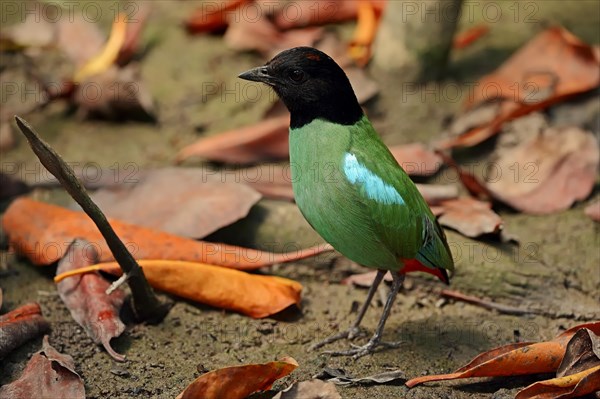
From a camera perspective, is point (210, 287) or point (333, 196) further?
point (210, 287)

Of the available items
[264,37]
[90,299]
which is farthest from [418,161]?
[90,299]

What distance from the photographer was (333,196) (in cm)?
438

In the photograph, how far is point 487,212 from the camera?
5.57 meters

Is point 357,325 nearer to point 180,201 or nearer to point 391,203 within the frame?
point 391,203

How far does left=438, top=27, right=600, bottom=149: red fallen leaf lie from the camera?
6516 millimetres

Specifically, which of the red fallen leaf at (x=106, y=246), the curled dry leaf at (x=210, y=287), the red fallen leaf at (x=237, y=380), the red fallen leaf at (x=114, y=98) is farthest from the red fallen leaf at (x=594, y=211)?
the red fallen leaf at (x=114, y=98)

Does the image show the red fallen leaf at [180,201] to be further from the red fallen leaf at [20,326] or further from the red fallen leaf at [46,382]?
A: the red fallen leaf at [46,382]

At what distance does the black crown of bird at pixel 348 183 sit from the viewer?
440cm

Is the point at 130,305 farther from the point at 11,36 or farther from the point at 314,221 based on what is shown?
the point at 11,36

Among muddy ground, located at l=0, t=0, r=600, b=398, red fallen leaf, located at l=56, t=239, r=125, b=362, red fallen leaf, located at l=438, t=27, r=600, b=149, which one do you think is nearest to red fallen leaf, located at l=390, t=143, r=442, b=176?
muddy ground, located at l=0, t=0, r=600, b=398

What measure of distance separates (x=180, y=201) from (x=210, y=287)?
79cm

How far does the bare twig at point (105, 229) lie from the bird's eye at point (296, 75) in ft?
4.07

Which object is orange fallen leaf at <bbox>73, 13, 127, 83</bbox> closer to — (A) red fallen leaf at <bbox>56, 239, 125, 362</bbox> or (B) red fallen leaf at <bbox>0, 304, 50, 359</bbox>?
(A) red fallen leaf at <bbox>56, 239, 125, 362</bbox>

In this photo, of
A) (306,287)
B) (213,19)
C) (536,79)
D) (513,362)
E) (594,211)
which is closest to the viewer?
(513,362)
